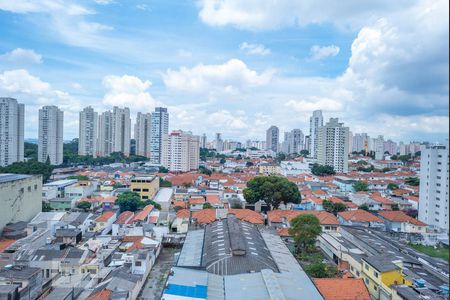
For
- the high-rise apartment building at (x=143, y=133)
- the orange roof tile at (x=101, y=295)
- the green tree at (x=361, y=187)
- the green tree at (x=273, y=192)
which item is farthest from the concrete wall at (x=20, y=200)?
the high-rise apartment building at (x=143, y=133)

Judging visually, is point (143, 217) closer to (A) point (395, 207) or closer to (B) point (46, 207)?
(B) point (46, 207)

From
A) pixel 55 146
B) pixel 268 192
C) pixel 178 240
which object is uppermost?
pixel 55 146

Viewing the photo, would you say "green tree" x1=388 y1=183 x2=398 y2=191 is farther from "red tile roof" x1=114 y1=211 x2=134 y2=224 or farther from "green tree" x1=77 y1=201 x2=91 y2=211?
"green tree" x1=77 y1=201 x2=91 y2=211

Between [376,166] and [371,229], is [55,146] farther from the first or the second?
[376,166]

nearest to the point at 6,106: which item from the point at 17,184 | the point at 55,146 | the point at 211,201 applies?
the point at 55,146

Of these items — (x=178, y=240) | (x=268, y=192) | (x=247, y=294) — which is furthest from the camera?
(x=268, y=192)

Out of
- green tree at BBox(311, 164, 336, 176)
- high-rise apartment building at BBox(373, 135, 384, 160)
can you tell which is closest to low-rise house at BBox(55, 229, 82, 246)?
green tree at BBox(311, 164, 336, 176)

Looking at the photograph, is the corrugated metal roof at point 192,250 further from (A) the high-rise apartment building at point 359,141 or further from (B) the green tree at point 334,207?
(A) the high-rise apartment building at point 359,141
